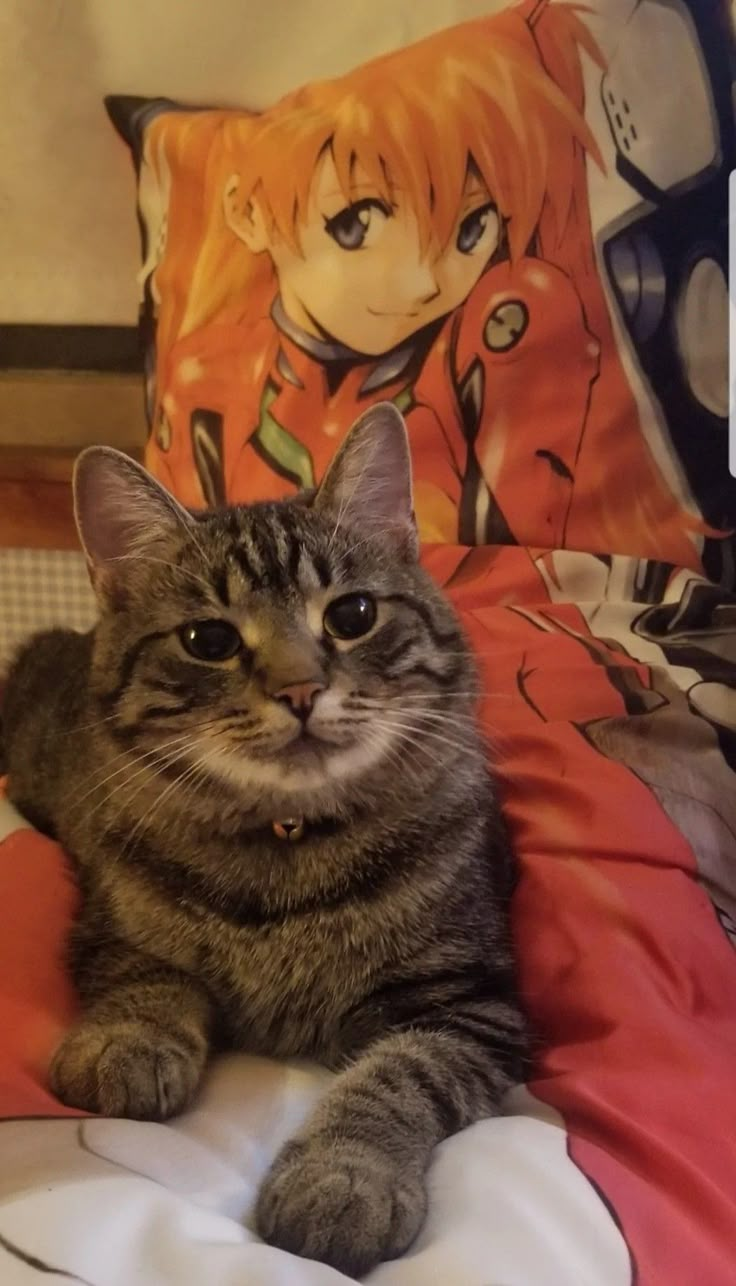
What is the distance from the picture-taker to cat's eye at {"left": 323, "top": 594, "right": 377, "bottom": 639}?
0.87m

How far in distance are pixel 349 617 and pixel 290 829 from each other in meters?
0.18

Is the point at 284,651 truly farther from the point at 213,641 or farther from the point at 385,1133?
the point at 385,1133

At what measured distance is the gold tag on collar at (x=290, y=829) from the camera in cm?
86

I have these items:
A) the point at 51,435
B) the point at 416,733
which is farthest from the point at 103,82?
the point at 416,733

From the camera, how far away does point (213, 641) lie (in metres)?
0.85

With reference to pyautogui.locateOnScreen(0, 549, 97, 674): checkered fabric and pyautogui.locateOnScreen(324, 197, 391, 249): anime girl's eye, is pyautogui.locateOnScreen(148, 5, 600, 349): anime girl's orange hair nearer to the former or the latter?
pyautogui.locateOnScreen(324, 197, 391, 249): anime girl's eye

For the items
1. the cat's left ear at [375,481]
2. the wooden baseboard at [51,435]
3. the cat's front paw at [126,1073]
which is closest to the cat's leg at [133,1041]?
the cat's front paw at [126,1073]

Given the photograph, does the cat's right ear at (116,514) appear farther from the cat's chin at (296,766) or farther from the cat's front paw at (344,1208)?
the cat's front paw at (344,1208)

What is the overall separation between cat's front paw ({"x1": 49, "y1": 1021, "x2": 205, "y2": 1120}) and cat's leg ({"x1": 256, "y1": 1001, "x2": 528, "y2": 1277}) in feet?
0.30

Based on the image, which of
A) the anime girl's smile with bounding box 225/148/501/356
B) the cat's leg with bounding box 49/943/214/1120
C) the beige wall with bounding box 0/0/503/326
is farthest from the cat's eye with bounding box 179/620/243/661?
the beige wall with bounding box 0/0/503/326

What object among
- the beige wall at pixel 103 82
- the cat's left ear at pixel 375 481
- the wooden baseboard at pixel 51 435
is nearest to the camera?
the cat's left ear at pixel 375 481

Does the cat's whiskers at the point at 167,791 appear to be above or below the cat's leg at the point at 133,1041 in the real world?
above

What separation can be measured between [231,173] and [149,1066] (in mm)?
1175

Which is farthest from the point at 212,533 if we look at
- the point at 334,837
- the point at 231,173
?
the point at 231,173
